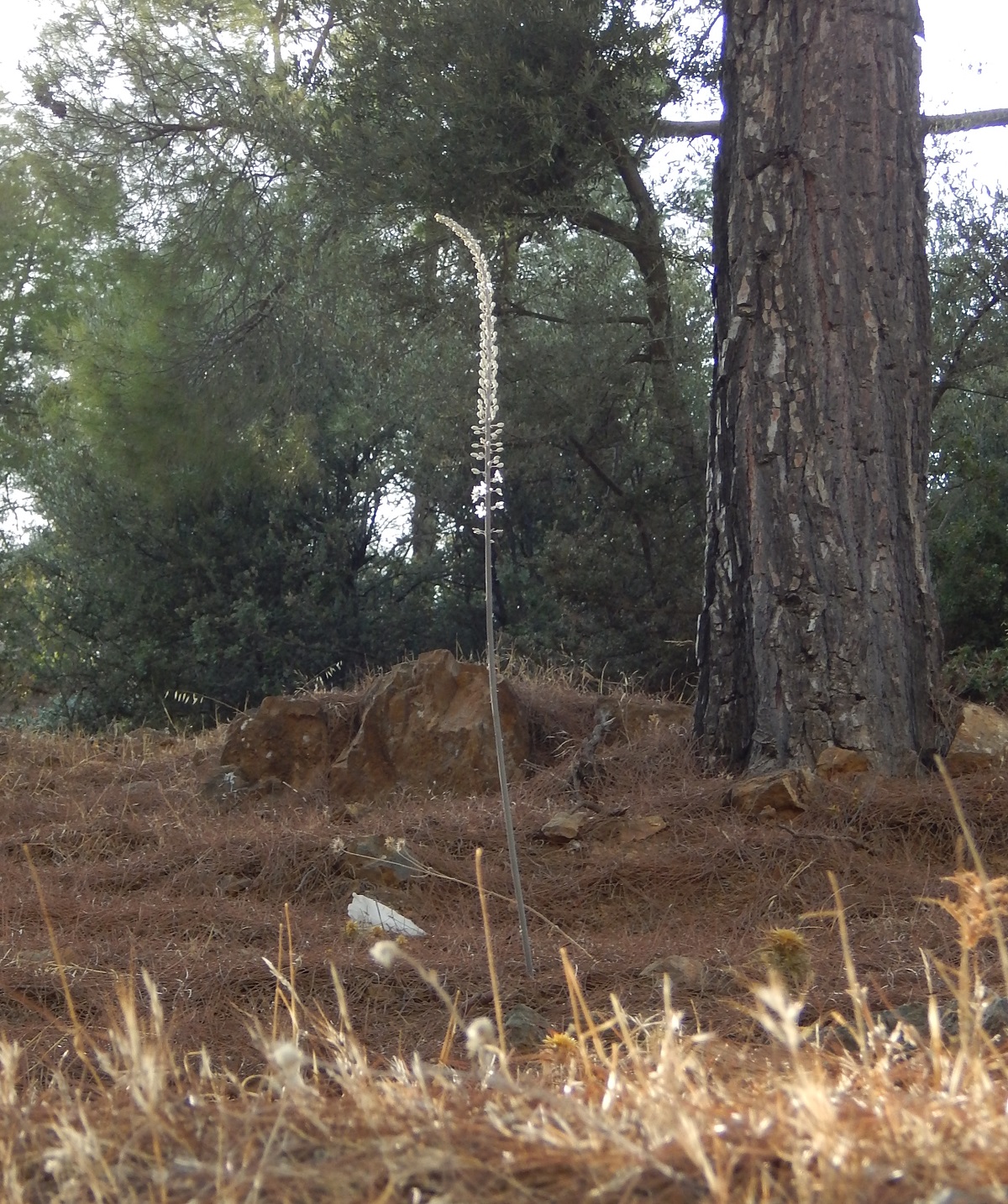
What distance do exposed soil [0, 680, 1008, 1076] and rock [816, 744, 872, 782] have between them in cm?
9

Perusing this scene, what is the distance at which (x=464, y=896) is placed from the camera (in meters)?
4.46

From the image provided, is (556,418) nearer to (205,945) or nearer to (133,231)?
(133,231)

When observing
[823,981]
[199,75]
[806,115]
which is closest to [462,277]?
[199,75]

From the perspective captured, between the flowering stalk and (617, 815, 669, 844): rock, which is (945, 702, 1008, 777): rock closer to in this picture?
(617, 815, 669, 844): rock

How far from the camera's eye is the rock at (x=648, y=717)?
247 inches

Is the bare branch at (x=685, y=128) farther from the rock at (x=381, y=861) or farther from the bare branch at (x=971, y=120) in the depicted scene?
the rock at (x=381, y=861)

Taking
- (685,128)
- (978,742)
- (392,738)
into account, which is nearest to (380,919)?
(392,738)

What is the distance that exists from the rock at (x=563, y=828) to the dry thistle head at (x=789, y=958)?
1677mm

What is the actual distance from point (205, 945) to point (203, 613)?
8.41m

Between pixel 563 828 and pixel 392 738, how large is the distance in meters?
1.57

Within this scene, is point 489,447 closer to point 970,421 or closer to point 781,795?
point 781,795

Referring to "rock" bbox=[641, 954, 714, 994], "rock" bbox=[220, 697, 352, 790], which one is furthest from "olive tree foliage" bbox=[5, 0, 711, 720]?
"rock" bbox=[641, 954, 714, 994]

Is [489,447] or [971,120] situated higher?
[971,120]

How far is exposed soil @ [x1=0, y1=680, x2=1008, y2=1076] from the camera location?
128 inches
